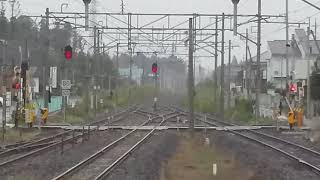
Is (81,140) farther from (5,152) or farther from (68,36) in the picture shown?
(68,36)

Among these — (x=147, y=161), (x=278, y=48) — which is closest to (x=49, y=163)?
(x=147, y=161)

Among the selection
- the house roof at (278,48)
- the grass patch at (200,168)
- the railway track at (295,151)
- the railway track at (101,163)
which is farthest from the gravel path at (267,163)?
the house roof at (278,48)

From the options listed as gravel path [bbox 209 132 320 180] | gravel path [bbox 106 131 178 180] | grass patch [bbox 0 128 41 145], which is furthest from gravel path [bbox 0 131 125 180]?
gravel path [bbox 209 132 320 180]

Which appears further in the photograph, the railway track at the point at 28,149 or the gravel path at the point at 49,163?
the railway track at the point at 28,149

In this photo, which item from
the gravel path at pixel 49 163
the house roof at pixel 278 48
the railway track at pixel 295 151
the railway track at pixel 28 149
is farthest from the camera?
the house roof at pixel 278 48

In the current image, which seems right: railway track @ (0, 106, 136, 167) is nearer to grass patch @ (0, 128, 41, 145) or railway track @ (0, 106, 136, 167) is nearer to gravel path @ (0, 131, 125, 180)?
gravel path @ (0, 131, 125, 180)

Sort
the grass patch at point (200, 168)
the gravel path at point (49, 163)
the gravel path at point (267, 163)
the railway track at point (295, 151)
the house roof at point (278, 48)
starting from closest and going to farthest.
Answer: the grass patch at point (200, 168)
the gravel path at point (49, 163)
the gravel path at point (267, 163)
the railway track at point (295, 151)
the house roof at point (278, 48)

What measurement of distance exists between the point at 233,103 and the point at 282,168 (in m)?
37.9

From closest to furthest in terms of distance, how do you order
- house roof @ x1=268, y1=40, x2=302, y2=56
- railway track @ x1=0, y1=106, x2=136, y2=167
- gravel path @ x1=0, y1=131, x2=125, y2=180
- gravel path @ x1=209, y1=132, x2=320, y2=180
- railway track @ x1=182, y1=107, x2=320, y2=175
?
gravel path @ x1=0, y1=131, x2=125, y2=180, gravel path @ x1=209, y1=132, x2=320, y2=180, railway track @ x1=182, y1=107, x2=320, y2=175, railway track @ x1=0, y1=106, x2=136, y2=167, house roof @ x1=268, y1=40, x2=302, y2=56

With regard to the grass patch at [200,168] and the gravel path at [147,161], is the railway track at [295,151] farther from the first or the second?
the gravel path at [147,161]

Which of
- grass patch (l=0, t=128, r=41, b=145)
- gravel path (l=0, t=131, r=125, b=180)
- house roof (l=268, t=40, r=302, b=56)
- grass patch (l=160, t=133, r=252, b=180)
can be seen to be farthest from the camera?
house roof (l=268, t=40, r=302, b=56)

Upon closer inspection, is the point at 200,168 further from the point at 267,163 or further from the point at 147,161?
the point at 267,163

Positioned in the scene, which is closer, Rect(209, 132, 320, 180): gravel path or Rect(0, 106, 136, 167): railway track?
Rect(209, 132, 320, 180): gravel path

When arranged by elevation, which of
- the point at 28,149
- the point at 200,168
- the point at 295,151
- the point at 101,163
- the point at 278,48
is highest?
the point at 278,48
